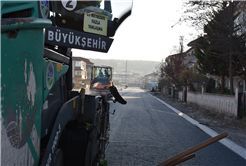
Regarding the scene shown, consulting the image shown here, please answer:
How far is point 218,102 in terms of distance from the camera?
14680mm

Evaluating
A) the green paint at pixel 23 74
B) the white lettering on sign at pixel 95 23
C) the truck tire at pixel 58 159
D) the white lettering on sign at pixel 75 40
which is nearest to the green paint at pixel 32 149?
the green paint at pixel 23 74

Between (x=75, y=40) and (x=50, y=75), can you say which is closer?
(x=50, y=75)

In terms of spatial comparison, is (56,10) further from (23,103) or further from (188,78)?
(188,78)

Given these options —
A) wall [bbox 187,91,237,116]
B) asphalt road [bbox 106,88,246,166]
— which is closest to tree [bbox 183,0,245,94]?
wall [bbox 187,91,237,116]

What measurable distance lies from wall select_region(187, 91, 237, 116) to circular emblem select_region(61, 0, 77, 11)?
1181 centimetres

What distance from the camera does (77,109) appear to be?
2.96m

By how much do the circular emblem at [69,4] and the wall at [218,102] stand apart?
1181 cm

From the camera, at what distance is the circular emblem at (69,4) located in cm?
227

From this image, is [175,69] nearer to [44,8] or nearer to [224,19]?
[224,19]

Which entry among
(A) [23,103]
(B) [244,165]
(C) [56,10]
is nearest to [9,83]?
(A) [23,103]

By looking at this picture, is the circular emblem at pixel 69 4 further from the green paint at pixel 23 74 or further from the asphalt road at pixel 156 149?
the asphalt road at pixel 156 149

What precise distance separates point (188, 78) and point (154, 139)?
25.0m

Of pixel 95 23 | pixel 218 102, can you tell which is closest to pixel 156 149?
pixel 95 23

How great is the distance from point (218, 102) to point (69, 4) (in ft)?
47.0
